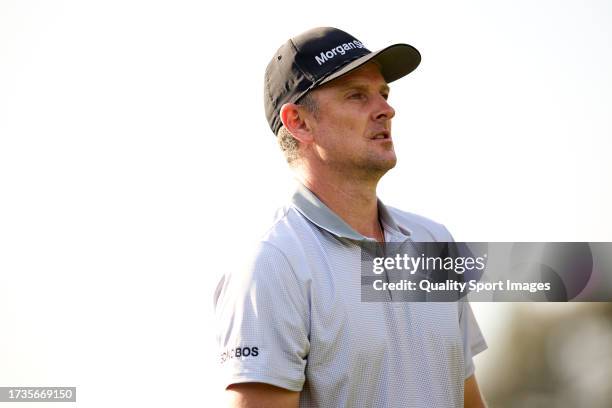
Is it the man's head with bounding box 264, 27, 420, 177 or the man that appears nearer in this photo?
the man

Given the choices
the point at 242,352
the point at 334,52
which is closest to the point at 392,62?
the point at 334,52

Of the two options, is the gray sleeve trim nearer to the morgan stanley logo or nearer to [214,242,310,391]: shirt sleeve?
[214,242,310,391]: shirt sleeve

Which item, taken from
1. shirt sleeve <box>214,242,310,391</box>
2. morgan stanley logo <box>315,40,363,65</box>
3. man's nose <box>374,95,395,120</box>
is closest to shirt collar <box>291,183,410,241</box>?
shirt sleeve <box>214,242,310,391</box>

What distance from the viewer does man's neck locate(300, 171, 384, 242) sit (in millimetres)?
4211

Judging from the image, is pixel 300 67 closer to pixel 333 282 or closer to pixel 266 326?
pixel 333 282

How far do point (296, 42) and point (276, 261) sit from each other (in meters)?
1.18

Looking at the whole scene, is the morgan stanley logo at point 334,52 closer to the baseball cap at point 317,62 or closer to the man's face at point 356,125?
the baseball cap at point 317,62

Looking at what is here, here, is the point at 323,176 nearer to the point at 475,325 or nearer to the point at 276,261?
the point at 276,261

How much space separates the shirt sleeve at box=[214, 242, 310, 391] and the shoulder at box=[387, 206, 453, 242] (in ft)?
2.70

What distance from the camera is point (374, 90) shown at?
14.4ft

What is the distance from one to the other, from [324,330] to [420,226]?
0.98 metres

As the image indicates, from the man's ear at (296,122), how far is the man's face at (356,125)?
41mm

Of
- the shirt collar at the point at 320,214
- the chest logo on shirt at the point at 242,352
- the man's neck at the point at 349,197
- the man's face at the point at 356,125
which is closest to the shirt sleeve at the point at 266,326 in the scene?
the chest logo on shirt at the point at 242,352

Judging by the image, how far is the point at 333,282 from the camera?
151 inches
